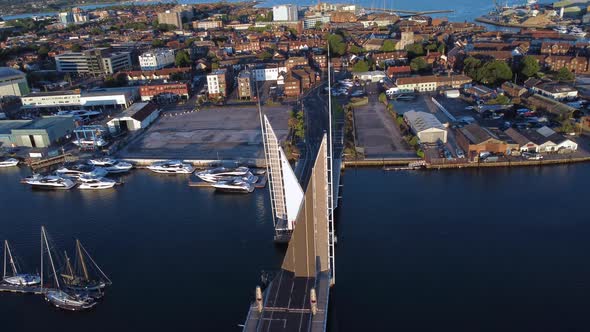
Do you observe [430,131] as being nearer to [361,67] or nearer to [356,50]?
[361,67]

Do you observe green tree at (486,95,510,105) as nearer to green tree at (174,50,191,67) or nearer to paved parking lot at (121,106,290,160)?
paved parking lot at (121,106,290,160)

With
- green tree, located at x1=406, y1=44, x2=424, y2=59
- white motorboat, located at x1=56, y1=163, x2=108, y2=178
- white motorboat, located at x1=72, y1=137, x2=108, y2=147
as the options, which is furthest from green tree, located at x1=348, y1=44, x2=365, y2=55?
white motorboat, located at x1=56, y1=163, x2=108, y2=178

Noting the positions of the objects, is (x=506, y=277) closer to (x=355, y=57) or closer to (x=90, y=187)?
(x=90, y=187)

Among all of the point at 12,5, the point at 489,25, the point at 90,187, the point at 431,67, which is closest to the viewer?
the point at 90,187

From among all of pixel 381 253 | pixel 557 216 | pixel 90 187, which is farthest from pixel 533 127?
pixel 90 187

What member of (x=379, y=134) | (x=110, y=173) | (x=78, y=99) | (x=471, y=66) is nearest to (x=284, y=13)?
(x=471, y=66)

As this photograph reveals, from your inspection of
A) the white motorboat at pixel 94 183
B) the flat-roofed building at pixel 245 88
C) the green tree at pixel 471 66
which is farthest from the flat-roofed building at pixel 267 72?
the white motorboat at pixel 94 183
